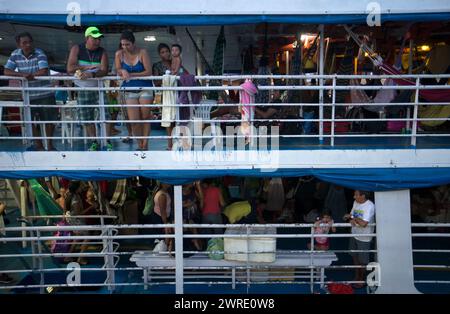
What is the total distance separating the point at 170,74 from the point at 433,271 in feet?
18.9

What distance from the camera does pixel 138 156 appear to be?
573 centimetres

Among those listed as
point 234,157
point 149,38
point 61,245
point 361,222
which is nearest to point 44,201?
point 61,245

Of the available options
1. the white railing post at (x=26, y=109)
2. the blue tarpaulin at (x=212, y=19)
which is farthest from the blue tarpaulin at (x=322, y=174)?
the blue tarpaulin at (x=212, y=19)

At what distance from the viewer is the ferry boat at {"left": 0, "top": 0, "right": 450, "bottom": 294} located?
5730mm

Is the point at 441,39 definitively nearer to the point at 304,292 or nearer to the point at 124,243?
the point at 304,292

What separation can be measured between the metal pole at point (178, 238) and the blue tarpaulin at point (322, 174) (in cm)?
32

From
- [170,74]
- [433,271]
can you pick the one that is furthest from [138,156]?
[433,271]

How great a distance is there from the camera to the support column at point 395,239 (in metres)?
5.84

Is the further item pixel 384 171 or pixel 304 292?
pixel 304 292

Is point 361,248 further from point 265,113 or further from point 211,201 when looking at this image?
point 265,113

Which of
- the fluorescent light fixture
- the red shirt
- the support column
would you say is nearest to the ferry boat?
the support column

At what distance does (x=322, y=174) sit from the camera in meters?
5.76
